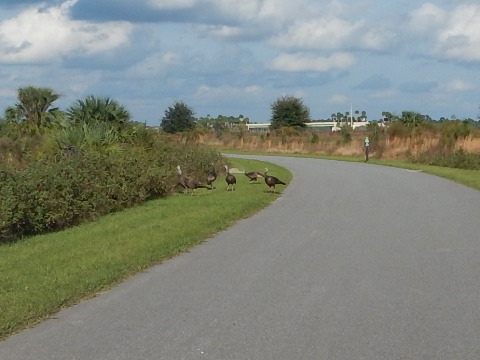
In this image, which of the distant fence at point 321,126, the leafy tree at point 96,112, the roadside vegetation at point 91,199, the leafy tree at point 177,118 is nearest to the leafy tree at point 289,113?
the distant fence at point 321,126

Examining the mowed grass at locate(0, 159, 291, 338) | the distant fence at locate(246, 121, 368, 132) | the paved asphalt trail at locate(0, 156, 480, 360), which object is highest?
the distant fence at locate(246, 121, 368, 132)

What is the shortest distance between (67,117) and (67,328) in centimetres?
2168

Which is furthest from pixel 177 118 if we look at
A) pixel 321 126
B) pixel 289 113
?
pixel 321 126

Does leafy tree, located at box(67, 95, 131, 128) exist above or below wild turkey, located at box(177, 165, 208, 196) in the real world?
above

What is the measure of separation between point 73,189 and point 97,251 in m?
5.11

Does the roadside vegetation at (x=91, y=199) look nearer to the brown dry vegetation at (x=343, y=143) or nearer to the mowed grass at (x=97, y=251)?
the mowed grass at (x=97, y=251)

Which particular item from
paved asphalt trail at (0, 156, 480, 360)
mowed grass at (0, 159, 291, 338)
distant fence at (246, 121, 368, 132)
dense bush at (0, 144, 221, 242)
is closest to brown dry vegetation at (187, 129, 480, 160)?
distant fence at (246, 121, 368, 132)

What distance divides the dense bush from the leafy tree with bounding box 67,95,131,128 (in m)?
4.45

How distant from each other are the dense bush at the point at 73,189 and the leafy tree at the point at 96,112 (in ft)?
14.6

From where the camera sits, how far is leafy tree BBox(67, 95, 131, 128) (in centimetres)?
2772

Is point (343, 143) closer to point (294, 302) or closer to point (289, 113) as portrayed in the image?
point (289, 113)

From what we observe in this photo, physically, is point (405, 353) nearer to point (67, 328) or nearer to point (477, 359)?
point (477, 359)

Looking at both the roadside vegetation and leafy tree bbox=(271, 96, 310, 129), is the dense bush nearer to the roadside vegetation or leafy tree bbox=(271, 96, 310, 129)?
the roadside vegetation

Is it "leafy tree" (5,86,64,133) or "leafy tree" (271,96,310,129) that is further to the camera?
"leafy tree" (271,96,310,129)
